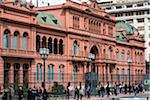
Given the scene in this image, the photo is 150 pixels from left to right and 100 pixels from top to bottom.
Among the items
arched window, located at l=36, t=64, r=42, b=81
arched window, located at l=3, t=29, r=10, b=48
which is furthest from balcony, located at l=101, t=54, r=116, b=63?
arched window, located at l=3, t=29, r=10, b=48

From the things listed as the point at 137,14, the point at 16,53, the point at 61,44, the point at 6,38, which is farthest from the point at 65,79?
the point at 137,14

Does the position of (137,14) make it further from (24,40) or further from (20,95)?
(20,95)

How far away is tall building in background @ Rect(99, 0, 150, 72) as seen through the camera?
141 meters

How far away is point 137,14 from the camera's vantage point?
475 feet

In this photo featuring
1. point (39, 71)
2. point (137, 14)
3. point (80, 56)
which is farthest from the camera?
point (137, 14)

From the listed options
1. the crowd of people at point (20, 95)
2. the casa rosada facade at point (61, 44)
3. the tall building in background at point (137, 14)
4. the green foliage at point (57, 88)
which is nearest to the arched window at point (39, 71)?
the casa rosada facade at point (61, 44)

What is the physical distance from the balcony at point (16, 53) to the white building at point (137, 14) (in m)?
82.2

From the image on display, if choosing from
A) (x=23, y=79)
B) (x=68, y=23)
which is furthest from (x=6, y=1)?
(x=68, y=23)

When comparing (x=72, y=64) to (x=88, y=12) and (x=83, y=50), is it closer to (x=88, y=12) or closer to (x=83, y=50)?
(x=83, y=50)

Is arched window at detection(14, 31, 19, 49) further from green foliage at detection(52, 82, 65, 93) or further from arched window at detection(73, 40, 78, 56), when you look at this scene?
arched window at detection(73, 40, 78, 56)

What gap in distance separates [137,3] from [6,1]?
9062 cm

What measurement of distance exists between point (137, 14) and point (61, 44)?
246 feet

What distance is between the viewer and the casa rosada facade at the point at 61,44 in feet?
195

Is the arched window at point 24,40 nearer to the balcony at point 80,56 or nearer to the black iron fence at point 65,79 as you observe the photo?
the black iron fence at point 65,79
